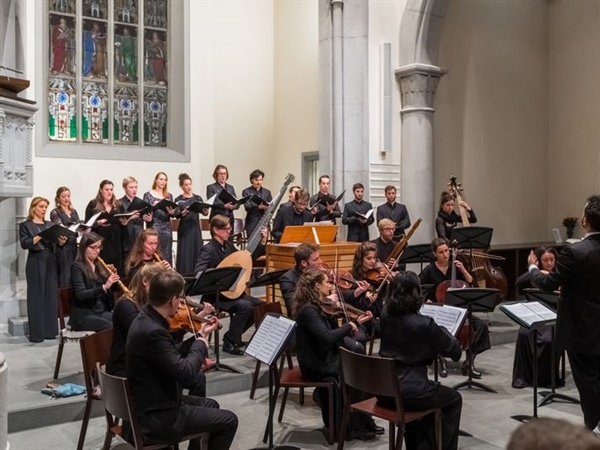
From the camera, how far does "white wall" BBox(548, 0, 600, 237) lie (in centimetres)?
1220

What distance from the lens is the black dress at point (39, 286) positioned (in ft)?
25.1

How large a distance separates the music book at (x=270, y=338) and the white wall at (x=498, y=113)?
722 centimetres

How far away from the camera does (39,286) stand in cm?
770

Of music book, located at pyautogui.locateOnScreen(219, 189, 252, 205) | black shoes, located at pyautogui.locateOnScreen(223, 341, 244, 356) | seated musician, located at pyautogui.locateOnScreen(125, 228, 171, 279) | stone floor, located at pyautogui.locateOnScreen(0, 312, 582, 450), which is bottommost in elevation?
stone floor, located at pyautogui.locateOnScreen(0, 312, 582, 450)

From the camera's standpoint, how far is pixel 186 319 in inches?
187

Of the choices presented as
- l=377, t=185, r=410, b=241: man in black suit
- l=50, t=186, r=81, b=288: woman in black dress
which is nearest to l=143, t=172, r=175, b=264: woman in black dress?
l=50, t=186, r=81, b=288: woman in black dress

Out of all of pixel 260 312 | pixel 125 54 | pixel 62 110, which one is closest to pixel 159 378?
pixel 260 312

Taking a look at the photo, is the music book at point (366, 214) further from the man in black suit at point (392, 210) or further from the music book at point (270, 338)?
the music book at point (270, 338)

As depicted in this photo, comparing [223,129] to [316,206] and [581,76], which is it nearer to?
[316,206]

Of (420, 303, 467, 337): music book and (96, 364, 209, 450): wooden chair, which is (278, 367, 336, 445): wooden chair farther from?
(96, 364, 209, 450): wooden chair

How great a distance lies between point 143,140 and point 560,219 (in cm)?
806

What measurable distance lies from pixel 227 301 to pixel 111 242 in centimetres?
265

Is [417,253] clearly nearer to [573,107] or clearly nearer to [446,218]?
[446,218]

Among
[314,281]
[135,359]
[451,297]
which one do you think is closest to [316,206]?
[451,297]
